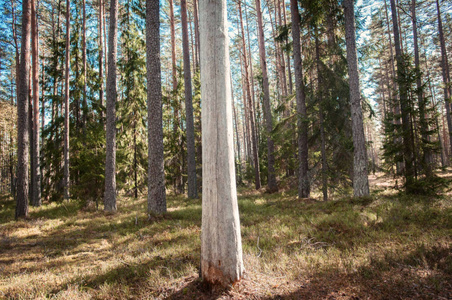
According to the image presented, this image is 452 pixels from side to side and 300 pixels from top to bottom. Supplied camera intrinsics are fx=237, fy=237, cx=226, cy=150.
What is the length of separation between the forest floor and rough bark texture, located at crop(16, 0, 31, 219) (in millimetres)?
2225

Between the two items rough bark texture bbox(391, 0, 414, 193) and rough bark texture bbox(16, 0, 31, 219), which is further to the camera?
rough bark texture bbox(16, 0, 31, 219)

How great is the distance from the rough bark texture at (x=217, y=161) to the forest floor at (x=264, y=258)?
0.36 metres

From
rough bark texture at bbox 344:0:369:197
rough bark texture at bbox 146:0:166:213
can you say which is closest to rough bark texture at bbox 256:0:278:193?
rough bark texture at bbox 344:0:369:197

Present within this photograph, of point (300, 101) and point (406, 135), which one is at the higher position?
point (300, 101)

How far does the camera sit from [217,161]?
304cm

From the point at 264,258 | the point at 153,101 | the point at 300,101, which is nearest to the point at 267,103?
the point at 300,101

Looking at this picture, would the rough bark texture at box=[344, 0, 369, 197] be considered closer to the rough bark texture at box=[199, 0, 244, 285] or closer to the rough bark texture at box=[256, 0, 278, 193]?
the rough bark texture at box=[256, 0, 278, 193]

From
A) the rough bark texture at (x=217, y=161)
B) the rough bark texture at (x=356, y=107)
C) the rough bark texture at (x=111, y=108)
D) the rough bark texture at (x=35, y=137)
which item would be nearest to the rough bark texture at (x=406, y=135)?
the rough bark texture at (x=356, y=107)

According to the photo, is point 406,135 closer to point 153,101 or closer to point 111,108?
point 153,101

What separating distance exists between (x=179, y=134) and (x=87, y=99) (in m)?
6.26

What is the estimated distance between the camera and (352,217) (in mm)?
6836

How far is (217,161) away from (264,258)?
2202 mm

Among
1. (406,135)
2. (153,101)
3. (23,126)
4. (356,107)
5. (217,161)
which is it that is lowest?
(217,161)

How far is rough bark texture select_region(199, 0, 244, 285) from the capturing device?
302 centimetres
